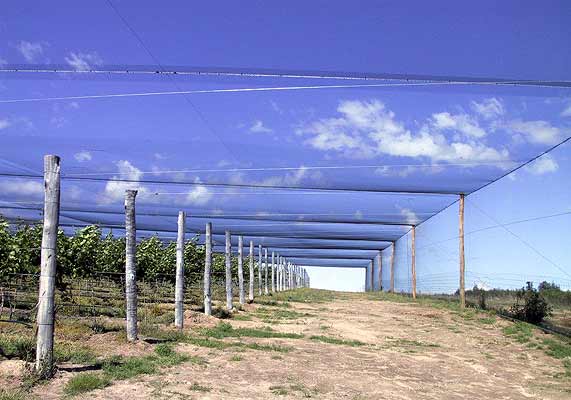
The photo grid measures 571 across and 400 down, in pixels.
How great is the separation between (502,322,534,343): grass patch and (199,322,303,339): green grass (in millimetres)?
4636

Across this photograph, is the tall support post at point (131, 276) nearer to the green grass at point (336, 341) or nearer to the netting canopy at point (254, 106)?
the netting canopy at point (254, 106)

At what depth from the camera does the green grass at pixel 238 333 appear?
10445mm

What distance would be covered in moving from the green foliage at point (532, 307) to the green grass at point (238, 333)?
22.1ft

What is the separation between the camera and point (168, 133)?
9961mm

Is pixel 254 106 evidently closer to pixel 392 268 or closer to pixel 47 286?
pixel 47 286

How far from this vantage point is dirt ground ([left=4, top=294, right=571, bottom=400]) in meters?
5.98

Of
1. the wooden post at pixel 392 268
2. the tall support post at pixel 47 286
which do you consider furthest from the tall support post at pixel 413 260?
the tall support post at pixel 47 286

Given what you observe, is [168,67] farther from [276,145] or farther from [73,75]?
[276,145]

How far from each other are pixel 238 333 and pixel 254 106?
166 inches

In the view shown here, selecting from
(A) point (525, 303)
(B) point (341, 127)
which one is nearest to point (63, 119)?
(B) point (341, 127)

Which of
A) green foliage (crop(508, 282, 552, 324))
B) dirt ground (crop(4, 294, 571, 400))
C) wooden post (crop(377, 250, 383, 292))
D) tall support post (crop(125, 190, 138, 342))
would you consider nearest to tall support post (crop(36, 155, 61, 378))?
dirt ground (crop(4, 294, 571, 400))

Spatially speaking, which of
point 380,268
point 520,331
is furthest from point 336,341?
point 380,268

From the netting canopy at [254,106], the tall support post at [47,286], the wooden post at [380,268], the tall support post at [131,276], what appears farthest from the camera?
the wooden post at [380,268]

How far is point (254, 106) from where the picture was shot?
9047 millimetres
